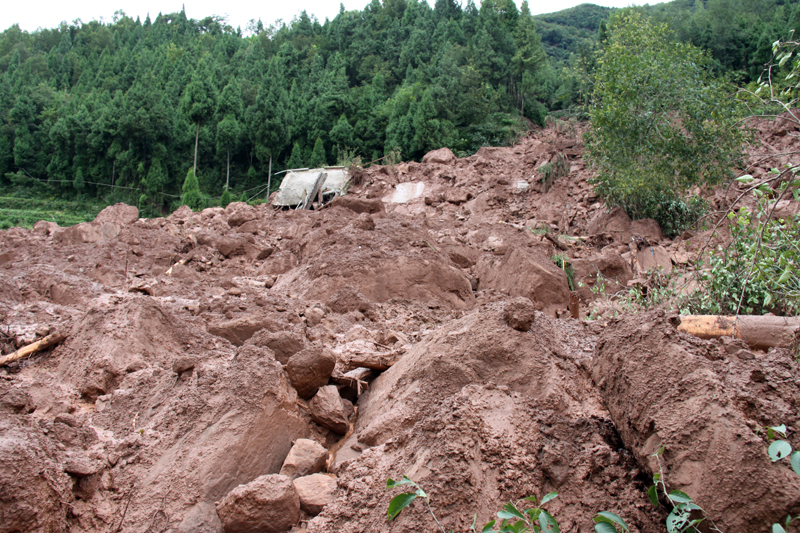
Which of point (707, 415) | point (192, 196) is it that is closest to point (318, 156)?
point (192, 196)

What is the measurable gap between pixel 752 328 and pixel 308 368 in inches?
118

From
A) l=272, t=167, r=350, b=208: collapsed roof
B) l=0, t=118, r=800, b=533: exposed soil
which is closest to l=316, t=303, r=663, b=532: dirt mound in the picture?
l=0, t=118, r=800, b=533: exposed soil

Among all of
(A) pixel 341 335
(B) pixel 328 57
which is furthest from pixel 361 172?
(B) pixel 328 57

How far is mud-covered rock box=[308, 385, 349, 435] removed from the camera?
2.93 metres

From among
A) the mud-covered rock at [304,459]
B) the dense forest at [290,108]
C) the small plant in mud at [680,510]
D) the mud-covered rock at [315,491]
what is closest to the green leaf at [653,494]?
the small plant in mud at [680,510]

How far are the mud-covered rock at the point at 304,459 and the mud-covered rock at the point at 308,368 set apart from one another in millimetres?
373

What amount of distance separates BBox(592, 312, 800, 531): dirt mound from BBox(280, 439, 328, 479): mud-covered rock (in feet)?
4.48

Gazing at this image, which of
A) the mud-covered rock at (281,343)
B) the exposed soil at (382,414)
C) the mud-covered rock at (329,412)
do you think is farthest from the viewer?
the mud-covered rock at (281,343)

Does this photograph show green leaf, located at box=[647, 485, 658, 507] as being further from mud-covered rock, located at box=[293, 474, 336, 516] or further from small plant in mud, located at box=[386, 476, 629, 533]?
mud-covered rock, located at box=[293, 474, 336, 516]

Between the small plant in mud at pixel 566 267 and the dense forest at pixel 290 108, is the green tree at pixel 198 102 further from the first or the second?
the small plant in mud at pixel 566 267

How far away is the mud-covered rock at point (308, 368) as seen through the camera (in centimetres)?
297

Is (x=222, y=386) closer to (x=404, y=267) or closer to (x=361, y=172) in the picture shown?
(x=404, y=267)

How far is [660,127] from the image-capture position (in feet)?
34.8

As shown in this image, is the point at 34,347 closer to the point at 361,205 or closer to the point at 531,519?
the point at 531,519
